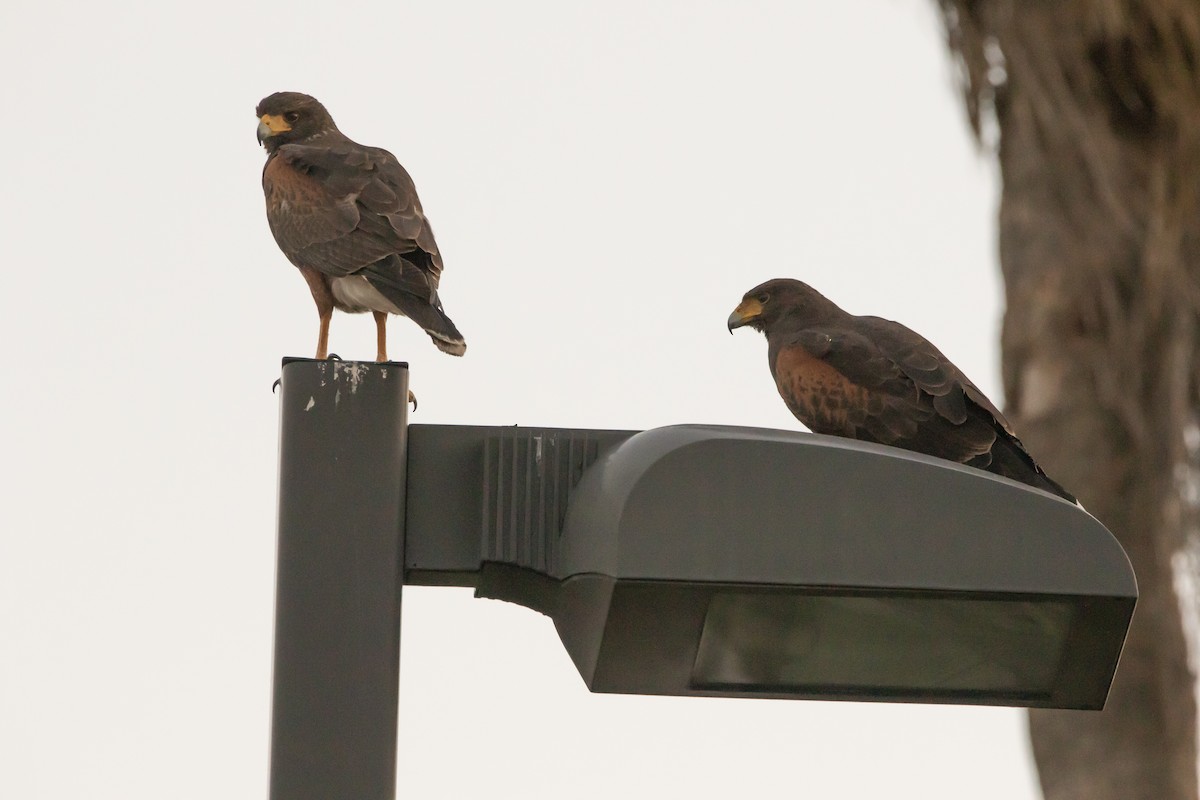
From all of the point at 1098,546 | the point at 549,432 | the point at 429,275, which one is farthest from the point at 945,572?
the point at 429,275

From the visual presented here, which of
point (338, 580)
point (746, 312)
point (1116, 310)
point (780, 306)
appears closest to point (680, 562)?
point (338, 580)

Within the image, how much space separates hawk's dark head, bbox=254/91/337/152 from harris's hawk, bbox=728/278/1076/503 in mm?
1364

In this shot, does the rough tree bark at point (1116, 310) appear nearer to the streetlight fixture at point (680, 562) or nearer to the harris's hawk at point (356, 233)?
the harris's hawk at point (356, 233)

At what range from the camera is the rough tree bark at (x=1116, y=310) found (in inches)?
215

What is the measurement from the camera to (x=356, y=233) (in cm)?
350

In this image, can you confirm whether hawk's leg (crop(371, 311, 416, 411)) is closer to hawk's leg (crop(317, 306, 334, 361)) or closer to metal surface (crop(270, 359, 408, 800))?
hawk's leg (crop(317, 306, 334, 361))

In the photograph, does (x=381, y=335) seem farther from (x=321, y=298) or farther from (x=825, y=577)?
(x=825, y=577)

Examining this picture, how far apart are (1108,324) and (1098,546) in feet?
13.5

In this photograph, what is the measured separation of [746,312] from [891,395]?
1.09 meters

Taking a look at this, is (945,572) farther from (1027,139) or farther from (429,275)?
(1027,139)

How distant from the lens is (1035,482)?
2.73 meters

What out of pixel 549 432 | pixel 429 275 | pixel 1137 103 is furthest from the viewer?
pixel 1137 103

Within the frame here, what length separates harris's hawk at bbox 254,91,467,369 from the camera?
331 centimetres

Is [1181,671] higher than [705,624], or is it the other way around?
[705,624]
